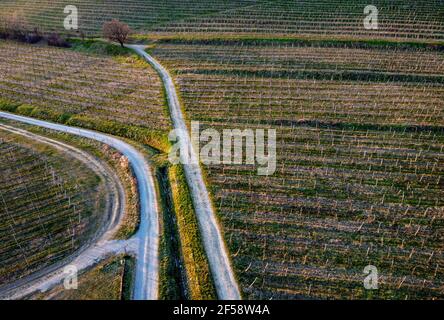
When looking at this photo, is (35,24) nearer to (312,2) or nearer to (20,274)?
(312,2)

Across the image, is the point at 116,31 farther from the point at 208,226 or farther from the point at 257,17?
the point at 208,226

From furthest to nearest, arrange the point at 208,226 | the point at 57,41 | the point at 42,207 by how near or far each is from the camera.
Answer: the point at 57,41 → the point at 42,207 → the point at 208,226

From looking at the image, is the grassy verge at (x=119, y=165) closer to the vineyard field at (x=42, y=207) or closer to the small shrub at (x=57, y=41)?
the vineyard field at (x=42, y=207)

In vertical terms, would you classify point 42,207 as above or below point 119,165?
below

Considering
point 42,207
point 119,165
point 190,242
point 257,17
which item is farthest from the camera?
point 257,17

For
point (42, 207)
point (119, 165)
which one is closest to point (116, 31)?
point (119, 165)

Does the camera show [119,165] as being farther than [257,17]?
No

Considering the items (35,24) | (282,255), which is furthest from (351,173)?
(35,24)
